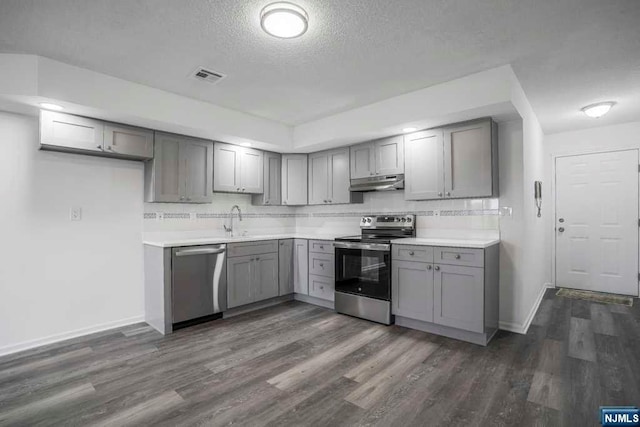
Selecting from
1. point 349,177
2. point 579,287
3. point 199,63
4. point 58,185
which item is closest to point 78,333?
point 58,185

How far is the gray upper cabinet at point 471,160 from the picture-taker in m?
3.19

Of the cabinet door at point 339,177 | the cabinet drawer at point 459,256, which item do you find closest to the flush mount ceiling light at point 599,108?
the cabinet drawer at point 459,256

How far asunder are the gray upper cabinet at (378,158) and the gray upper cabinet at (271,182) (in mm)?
1180

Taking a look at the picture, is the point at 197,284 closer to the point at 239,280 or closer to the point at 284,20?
the point at 239,280

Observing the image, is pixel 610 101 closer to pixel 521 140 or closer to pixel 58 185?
pixel 521 140

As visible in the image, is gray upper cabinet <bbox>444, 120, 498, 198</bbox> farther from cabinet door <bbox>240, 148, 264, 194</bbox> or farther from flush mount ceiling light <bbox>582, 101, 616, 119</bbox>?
cabinet door <bbox>240, 148, 264, 194</bbox>

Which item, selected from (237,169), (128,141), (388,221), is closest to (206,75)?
(128,141)

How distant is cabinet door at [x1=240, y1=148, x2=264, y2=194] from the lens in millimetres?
4387

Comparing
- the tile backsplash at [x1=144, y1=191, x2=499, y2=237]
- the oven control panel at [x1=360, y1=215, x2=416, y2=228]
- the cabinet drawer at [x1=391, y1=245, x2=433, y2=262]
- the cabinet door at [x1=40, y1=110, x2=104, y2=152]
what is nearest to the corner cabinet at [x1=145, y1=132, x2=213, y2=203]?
the tile backsplash at [x1=144, y1=191, x2=499, y2=237]

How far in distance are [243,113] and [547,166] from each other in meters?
4.75

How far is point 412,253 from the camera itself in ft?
10.8

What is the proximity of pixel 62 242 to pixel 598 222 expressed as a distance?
22.4 feet

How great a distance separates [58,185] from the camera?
3.17 m

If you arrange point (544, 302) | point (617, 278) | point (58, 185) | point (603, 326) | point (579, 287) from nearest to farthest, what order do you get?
point (58, 185), point (603, 326), point (544, 302), point (617, 278), point (579, 287)
